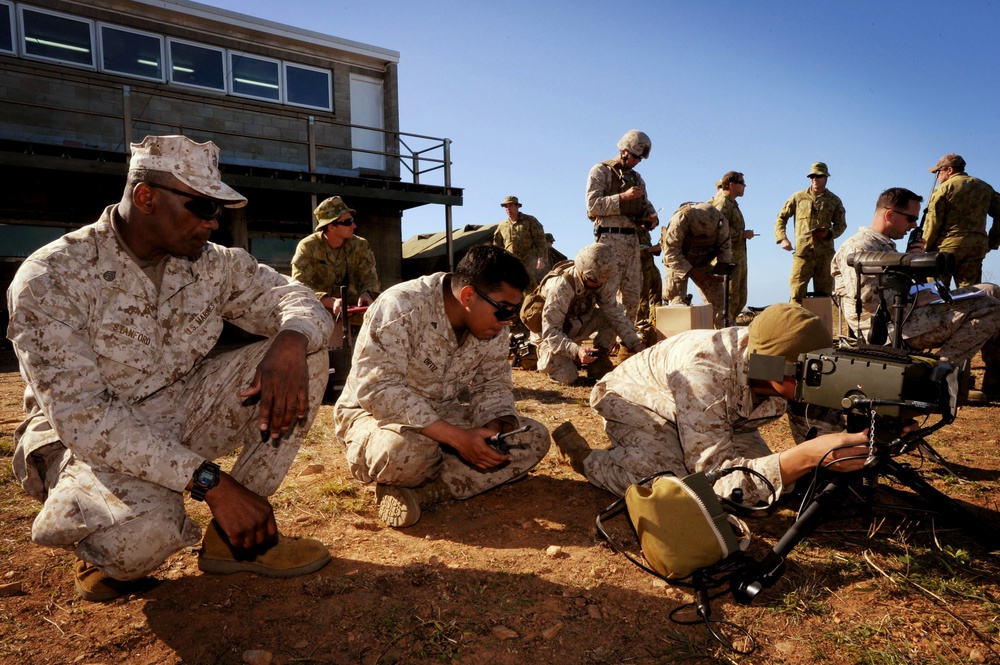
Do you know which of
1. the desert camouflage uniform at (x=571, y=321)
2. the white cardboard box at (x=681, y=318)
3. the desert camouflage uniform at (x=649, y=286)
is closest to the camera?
the desert camouflage uniform at (x=571, y=321)

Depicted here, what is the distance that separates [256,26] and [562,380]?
1065 cm

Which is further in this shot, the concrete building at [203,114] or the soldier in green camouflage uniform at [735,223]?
the concrete building at [203,114]

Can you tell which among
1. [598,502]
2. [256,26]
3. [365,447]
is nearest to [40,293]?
[365,447]

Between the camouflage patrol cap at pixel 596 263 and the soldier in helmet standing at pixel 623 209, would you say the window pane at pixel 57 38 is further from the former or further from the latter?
the camouflage patrol cap at pixel 596 263

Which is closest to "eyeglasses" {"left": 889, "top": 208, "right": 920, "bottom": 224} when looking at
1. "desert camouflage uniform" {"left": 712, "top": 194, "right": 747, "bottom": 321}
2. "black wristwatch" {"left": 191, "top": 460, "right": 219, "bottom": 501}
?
"desert camouflage uniform" {"left": 712, "top": 194, "right": 747, "bottom": 321}

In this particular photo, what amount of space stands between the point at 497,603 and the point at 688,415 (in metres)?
1.10

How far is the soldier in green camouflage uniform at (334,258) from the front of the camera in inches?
272

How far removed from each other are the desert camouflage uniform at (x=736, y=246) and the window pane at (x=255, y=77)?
29.8ft

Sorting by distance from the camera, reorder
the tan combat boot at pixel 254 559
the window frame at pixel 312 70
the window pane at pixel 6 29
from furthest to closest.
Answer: the window frame at pixel 312 70
the window pane at pixel 6 29
the tan combat boot at pixel 254 559

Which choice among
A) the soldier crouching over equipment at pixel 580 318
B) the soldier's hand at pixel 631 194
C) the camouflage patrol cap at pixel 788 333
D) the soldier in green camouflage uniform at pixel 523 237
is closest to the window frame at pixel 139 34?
the soldier in green camouflage uniform at pixel 523 237

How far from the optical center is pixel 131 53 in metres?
11.9

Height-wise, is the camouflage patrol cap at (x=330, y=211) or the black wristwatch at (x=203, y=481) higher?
the camouflage patrol cap at (x=330, y=211)

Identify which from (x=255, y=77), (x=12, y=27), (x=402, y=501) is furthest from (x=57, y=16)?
(x=402, y=501)

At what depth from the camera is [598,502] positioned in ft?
10.8
